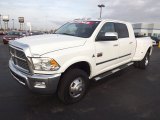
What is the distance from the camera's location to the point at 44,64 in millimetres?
2961

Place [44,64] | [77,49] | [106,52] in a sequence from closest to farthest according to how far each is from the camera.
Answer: [44,64]
[77,49]
[106,52]

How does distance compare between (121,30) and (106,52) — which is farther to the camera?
(121,30)

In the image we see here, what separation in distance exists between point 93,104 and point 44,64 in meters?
1.52

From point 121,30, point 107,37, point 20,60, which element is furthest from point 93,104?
point 121,30

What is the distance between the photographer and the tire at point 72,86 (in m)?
3.33

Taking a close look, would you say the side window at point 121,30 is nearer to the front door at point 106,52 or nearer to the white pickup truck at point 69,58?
the white pickup truck at point 69,58

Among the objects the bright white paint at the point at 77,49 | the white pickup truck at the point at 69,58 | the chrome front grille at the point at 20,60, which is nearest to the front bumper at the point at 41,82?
the white pickup truck at the point at 69,58

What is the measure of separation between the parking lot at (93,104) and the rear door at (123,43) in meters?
0.88

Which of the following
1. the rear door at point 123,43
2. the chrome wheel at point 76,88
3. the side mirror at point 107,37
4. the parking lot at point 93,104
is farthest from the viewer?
the rear door at point 123,43

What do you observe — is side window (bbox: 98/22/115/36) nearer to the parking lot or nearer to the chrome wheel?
the chrome wheel

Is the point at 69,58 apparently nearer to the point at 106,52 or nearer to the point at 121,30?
the point at 106,52

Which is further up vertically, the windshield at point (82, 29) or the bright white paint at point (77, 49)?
the windshield at point (82, 29)

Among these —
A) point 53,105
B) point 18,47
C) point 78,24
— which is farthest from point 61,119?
point 78,24

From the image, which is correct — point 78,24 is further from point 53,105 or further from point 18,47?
point 53,105
